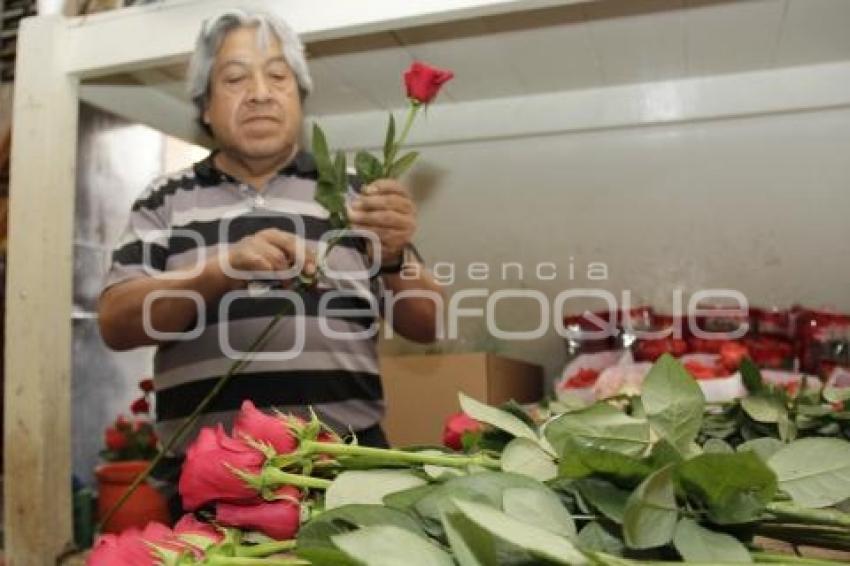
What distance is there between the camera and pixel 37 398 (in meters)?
1.11

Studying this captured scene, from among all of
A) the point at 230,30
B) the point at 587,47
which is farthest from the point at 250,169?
the point at 587,47

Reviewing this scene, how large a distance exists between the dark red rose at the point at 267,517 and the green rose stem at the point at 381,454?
2 centimetres

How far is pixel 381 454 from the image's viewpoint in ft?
1.02

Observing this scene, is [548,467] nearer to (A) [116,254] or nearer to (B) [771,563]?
(B) [771,563]

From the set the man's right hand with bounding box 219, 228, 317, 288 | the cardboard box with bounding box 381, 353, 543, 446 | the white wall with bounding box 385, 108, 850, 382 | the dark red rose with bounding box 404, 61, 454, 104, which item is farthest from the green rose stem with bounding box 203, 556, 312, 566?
the white wall with bounding box 385, 108, 850, 382

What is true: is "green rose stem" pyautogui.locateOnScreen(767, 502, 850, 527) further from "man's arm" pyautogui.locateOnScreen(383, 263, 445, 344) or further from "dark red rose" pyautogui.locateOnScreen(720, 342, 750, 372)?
"dark red rose" pyautogui.locateOnScreen(720, 342, 750, 372)

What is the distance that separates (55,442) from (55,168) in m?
0.41

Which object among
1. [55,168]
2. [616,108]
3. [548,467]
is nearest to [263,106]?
[55,168]

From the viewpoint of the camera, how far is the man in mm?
944

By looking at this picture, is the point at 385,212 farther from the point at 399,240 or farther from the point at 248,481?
the point at 248,481

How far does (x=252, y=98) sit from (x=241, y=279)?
278 mm

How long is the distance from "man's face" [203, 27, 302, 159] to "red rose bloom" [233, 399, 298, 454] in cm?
77

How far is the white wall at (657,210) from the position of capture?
1.61m

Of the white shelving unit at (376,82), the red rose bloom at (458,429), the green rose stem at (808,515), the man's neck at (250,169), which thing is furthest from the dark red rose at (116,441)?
the green rose stem at (808,515)
